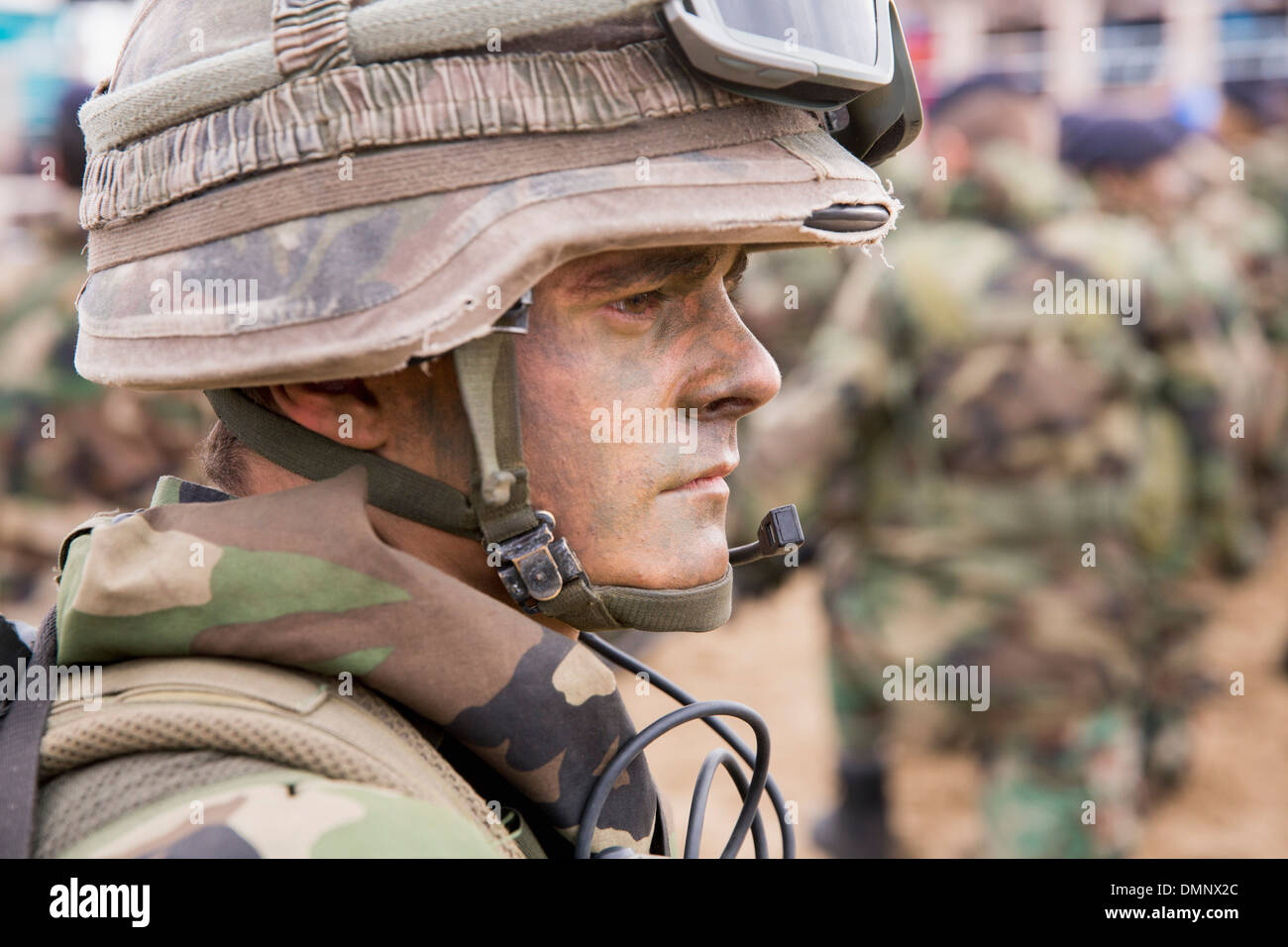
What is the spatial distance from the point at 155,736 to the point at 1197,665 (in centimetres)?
702

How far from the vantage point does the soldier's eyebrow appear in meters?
1.65

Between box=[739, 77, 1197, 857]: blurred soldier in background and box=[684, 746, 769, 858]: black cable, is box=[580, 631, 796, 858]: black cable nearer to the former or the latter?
box=[684, 746, 769, 858]: black cable

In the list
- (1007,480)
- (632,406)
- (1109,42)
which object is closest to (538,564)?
(632,406)

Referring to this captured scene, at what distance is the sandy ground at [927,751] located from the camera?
253 inches

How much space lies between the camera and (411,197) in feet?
5.07

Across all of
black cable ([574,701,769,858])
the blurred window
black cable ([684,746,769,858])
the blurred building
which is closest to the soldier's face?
black cable ([574,701,769,858])

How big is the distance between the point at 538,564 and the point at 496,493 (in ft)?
0.36

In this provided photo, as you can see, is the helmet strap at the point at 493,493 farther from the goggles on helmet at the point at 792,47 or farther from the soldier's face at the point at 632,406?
the goggles on helmet at the point at 792,47

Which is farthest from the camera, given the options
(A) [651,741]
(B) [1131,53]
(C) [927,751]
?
(B) [1131,53]

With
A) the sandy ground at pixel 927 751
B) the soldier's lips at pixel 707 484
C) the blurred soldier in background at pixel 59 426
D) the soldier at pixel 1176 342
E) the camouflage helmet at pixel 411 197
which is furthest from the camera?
the sandy ground at pixel 927 751

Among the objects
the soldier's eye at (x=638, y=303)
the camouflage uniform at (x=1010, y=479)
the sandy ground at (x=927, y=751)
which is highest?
the soldier's eye at (x=638, y=303)

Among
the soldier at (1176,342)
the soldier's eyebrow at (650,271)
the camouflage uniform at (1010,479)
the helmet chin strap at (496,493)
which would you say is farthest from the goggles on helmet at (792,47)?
the soldier at (1176,342)

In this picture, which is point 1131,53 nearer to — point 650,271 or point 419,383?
point 650,271

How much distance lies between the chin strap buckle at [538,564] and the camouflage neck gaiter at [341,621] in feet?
0.40
